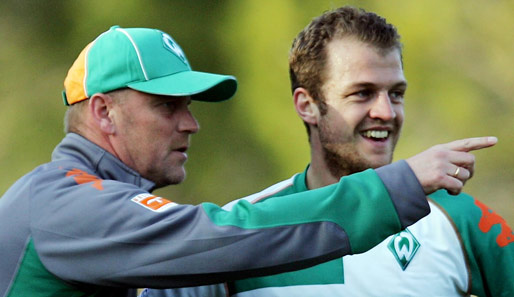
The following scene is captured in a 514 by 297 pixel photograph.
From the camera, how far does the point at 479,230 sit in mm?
2814

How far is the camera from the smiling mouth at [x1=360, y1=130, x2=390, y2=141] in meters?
3.01

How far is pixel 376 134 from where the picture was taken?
301 centimetres

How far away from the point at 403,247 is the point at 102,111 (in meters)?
0.99

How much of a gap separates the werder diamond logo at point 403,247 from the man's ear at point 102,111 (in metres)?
0.92

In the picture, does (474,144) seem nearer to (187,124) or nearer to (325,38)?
(187,124)

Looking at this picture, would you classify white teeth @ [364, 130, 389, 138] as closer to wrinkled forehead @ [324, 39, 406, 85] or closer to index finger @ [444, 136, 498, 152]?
wrinkled forehead @ [324, 39, 406, 85]

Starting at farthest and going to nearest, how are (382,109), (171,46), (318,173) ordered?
(318,173)
(382,109)
(171,46)

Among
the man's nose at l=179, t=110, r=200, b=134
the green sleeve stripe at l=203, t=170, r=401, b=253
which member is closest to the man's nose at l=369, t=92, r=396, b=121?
the man's nose at l=179, t=110, r=200, b=134

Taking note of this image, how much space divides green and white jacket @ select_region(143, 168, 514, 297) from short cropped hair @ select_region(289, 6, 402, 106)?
21.8 inches

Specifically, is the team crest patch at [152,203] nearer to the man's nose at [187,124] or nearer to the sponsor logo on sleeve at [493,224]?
the man's nose at [187,124]

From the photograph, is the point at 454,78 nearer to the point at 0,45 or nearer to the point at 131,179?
the point at 0,45

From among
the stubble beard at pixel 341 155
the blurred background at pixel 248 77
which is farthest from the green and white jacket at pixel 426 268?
the blurred background at pixel 248 77

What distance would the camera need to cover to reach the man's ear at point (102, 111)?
257 cm

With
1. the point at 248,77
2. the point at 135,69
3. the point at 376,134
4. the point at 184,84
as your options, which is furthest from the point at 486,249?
the point at 248,77
